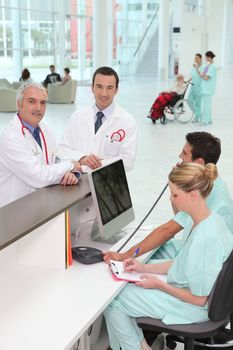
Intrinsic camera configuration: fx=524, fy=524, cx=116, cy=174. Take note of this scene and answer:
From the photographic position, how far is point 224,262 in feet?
7.27

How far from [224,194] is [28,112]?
1.21 meters

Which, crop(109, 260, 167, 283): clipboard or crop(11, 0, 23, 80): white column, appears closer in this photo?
crop(109, 260, 167, 283): clipboard

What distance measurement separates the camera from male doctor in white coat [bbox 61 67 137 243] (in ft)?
11.9

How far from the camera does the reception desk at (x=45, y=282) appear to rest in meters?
1.99

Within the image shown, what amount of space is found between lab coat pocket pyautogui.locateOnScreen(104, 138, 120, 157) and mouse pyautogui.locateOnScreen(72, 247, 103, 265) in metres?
1.12

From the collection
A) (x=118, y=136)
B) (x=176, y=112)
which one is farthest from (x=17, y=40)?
(x=118, y=136)

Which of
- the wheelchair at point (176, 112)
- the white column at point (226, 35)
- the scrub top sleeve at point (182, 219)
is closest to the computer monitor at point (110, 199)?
the scrub top sleeve at point (182, 219)

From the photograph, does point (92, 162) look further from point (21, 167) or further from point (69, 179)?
point (21, 167)

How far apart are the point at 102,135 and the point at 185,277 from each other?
5.22 feet

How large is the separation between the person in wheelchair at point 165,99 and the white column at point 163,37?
11614 mm

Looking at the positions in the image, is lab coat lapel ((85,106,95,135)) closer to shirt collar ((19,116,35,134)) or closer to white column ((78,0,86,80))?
shirt collar ((19,116,35,134))

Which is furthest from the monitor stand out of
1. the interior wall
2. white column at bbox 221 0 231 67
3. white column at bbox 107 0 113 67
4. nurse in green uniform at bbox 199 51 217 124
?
white column at bbox 221 0 231 67

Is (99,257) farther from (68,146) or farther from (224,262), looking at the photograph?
(68,146)

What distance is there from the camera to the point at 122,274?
249 centimetres
